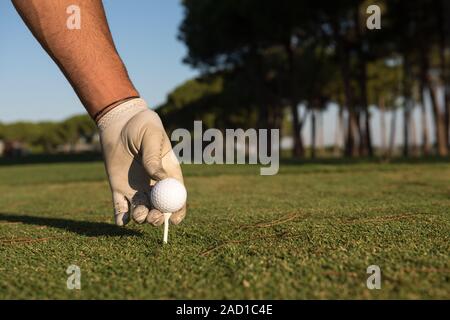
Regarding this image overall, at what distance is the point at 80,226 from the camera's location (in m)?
4.62

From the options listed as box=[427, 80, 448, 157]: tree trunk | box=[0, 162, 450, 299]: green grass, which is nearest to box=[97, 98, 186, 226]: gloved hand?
box=[0, 162, 450, 299]: green grass

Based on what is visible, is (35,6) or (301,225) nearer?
(35,6)

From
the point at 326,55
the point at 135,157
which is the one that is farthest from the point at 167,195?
the point at 326,55

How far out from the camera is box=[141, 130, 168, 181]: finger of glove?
312 centimetres

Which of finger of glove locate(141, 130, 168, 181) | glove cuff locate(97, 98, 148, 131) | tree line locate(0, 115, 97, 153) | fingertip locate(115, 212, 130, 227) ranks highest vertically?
tree line locate(0, 115, 97, 153)

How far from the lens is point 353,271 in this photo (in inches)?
95.7

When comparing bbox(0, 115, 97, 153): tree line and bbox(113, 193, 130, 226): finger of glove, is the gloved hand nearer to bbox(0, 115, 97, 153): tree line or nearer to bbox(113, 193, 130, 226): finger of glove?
bbox(113, 193, 130, 226): finger of glove

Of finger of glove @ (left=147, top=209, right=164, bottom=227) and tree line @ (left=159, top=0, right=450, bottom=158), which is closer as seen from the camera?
finger of glove @ (left=147, top=209, right=164, bottom=227)

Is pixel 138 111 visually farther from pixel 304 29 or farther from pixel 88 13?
pixel 304 29

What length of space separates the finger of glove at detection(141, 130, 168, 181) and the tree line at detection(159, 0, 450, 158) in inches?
842

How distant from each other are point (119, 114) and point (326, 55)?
3389 centimetres

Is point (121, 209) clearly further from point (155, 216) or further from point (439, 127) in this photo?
point (439, 127)

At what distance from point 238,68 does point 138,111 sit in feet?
109
